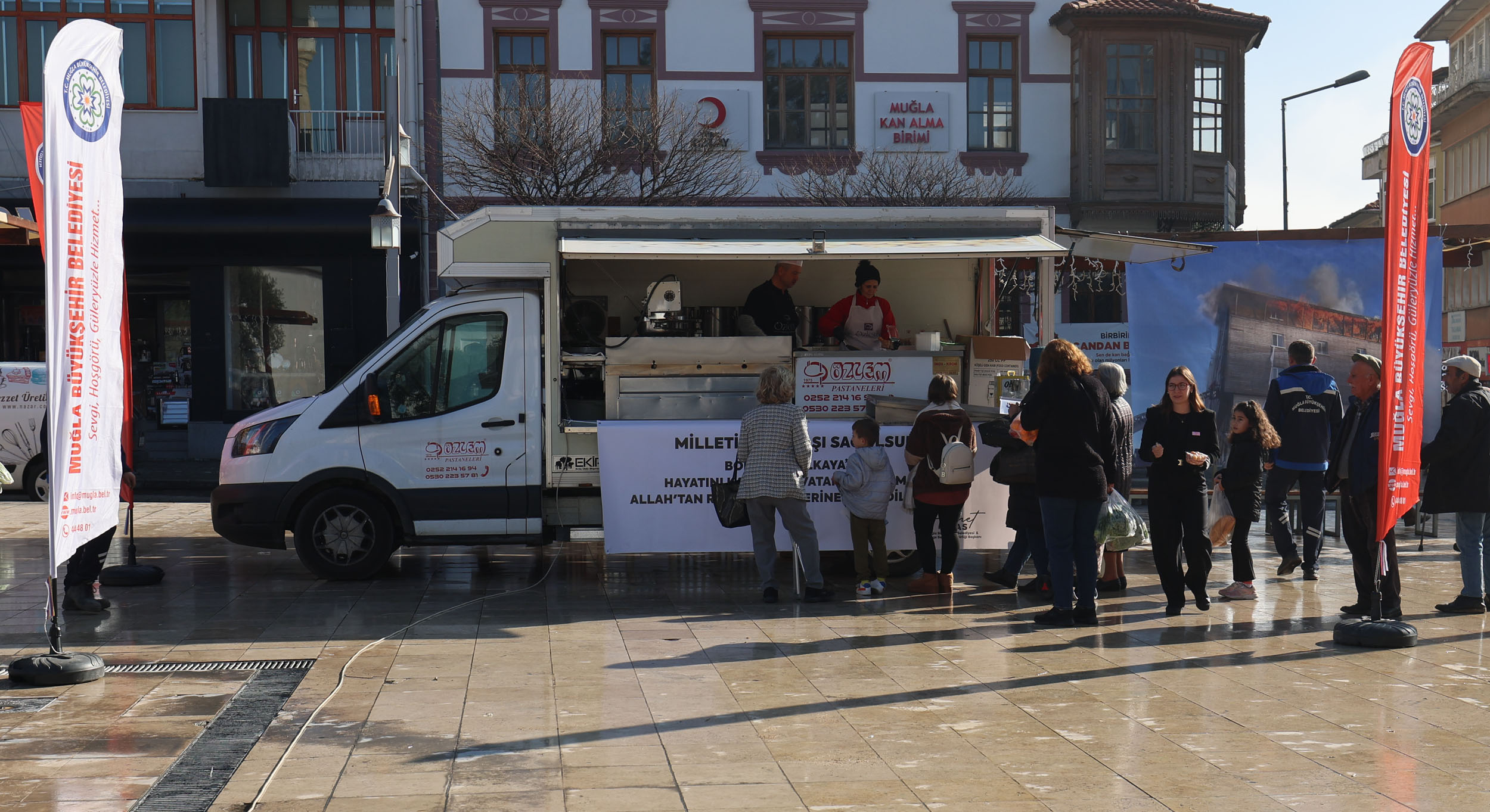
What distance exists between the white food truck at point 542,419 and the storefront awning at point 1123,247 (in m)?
0.85

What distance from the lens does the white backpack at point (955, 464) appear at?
30.5ft

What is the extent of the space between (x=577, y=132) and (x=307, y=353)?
7123mm

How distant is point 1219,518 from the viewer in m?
9.70

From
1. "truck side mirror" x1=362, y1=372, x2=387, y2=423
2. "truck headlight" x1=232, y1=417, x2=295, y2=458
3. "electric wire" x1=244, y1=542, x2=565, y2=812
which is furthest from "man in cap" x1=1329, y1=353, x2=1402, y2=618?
"truck headlight" x1=232, y1=417, x2=295, y2=458

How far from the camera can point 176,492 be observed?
63.0 ft

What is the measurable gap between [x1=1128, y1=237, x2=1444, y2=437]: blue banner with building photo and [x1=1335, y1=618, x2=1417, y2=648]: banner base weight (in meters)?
5.71

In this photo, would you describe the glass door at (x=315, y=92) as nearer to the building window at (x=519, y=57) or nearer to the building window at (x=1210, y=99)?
the building window at (x=519, y=57)

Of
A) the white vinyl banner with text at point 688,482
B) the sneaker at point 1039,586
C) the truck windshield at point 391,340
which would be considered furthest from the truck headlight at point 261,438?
the sneaker at point 1039,586

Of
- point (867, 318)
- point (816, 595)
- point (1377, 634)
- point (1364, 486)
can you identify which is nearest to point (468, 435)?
point (816, 595)

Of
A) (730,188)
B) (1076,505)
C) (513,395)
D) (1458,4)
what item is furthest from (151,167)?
(1458,4)

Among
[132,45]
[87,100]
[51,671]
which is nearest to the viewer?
[51,671]

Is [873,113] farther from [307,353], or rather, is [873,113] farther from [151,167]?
[151,167]

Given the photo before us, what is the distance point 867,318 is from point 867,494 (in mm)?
2225

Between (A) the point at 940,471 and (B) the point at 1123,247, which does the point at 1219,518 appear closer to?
(A) the point at 940,471
